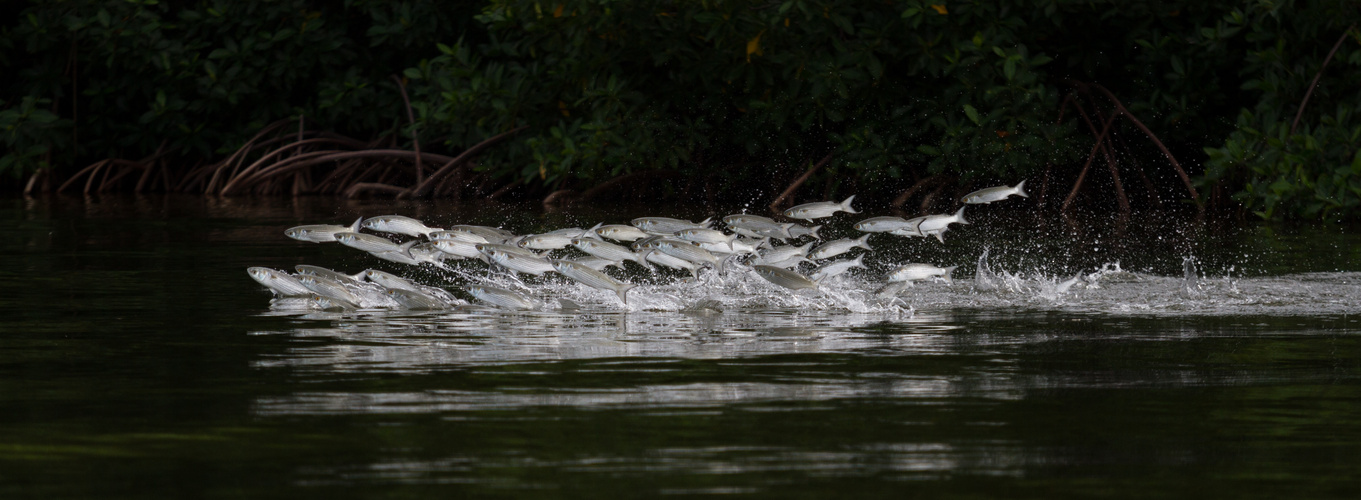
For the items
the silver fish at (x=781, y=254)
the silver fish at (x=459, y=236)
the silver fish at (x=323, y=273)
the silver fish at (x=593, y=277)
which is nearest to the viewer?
the silver fish at (x=593, y=277)

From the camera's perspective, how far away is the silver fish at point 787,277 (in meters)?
8.46

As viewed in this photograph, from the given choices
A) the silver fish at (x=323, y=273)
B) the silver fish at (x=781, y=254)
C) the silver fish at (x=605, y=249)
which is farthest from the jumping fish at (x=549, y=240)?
the silver fish at (x=781, y=254)

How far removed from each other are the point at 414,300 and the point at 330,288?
436 millimetres

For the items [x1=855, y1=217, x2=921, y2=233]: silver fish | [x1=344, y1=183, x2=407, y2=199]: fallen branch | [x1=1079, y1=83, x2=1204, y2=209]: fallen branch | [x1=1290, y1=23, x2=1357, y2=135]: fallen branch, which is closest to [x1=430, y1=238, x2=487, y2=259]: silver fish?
[x1=855, y1=217, x2=921, y2=233]: silver fish

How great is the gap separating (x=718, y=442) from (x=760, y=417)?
441mm

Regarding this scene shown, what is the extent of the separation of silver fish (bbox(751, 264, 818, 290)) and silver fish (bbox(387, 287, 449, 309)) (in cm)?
167

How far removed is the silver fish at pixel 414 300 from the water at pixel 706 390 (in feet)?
1.08

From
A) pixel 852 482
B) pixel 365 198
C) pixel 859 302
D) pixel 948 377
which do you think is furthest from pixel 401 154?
pixel 852 482

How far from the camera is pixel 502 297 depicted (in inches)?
342

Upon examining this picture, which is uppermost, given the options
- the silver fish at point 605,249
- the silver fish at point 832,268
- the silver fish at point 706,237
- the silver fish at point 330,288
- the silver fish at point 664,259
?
the silver fish at point 706,237

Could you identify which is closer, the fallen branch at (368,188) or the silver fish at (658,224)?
the silver fish at (658,224)

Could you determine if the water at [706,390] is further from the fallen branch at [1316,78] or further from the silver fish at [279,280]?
the fallen branch at [1316,78]

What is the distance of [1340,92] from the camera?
55.2 feet

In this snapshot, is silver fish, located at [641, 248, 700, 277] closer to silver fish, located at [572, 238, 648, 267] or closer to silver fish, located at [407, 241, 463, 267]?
silver fish, located at [572, 238, 648, 267]
